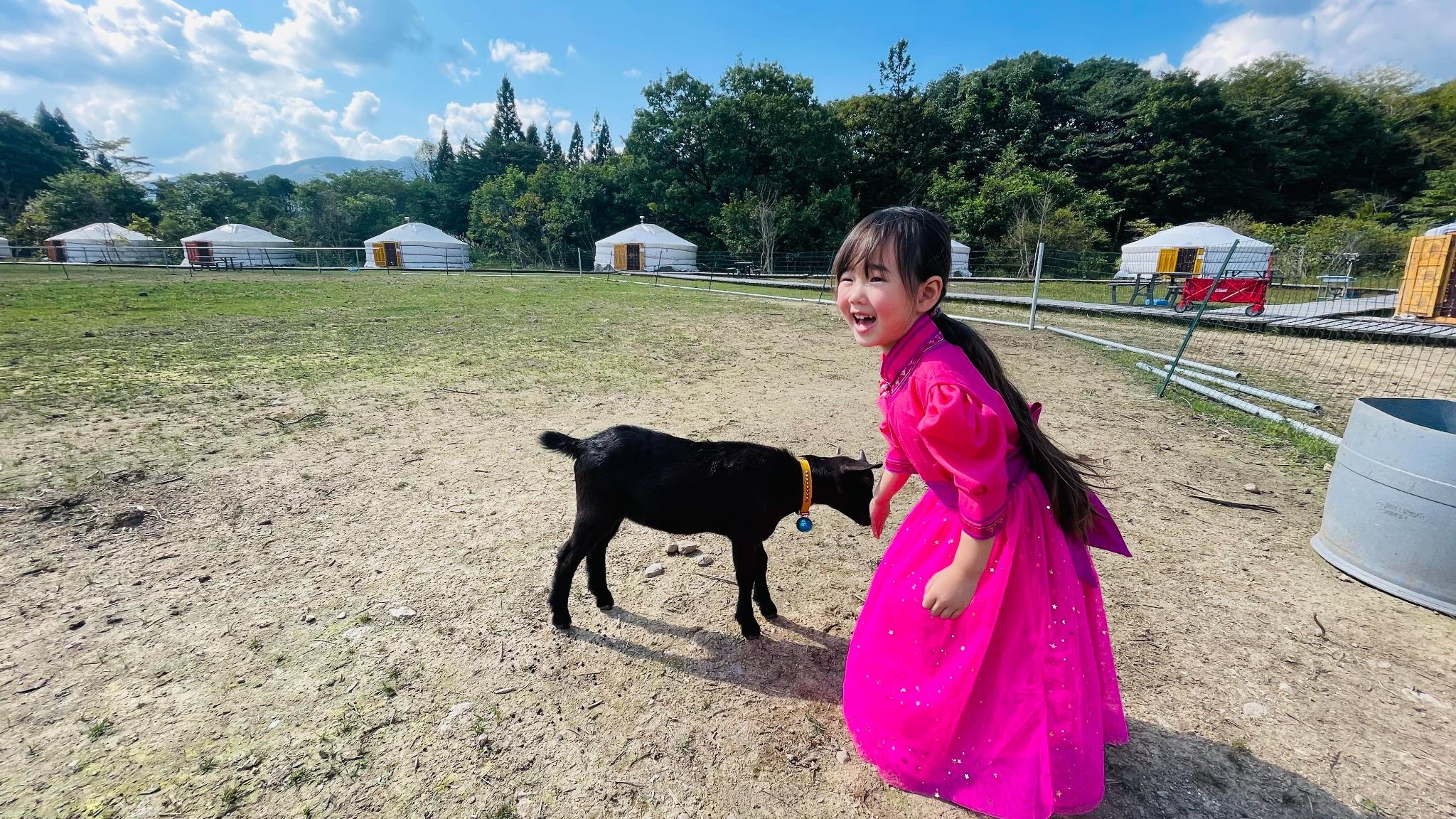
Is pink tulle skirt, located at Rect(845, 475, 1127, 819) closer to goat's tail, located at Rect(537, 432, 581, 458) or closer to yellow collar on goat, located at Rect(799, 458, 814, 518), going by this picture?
yellow collar on goat, located at Rect(799, 458, 814, 518)

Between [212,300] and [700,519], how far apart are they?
59.0 ft

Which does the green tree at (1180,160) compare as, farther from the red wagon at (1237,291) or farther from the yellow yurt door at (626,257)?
the yellow yurt door at (626,257)

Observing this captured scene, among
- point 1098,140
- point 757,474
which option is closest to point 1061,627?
point 757,474

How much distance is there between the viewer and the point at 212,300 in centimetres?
1438

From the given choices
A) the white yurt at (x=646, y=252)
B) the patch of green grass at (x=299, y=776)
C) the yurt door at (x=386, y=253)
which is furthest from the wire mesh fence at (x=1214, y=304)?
the yurt door at (x=386, y=253)

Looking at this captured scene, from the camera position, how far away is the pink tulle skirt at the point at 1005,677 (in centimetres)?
163

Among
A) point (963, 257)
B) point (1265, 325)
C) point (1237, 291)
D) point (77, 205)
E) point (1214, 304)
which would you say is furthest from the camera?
point (77, 205)

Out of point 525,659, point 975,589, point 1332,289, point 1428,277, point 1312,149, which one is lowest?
point 525,659

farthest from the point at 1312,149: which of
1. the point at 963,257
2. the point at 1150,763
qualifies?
the point at 1150,763

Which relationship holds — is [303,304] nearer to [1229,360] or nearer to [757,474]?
[757,474]

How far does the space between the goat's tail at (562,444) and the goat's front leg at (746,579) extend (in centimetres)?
87

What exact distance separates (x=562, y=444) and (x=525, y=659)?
0.97 metres

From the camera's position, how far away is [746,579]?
102 inches

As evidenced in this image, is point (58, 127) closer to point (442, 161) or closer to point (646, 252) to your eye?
point (442, 161)
